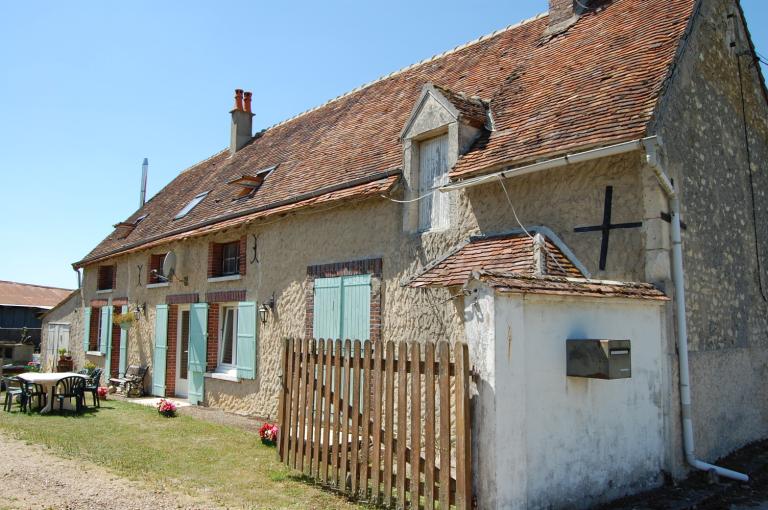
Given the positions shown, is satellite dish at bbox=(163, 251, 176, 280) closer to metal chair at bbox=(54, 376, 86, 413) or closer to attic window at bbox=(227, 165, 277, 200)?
attic window at bbox=(227, 165, 277, 200)

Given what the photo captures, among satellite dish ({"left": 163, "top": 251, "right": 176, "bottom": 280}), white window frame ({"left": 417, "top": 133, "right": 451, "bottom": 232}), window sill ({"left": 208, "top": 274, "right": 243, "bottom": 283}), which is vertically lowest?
window sill ({"left": 208, "top": 274, "right": 243, "bottom": 283})

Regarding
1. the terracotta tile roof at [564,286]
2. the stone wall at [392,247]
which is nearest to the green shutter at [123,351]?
the stone wall at [392,247]

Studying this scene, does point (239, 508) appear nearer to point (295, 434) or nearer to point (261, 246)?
point (295, 434)

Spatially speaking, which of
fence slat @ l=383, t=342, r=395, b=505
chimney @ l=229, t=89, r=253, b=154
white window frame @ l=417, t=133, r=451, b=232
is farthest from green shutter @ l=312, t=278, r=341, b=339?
chimney @ l=229, t=89, r=253, b=154

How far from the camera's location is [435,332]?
24.8 feet

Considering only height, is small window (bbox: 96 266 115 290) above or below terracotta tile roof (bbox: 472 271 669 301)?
above

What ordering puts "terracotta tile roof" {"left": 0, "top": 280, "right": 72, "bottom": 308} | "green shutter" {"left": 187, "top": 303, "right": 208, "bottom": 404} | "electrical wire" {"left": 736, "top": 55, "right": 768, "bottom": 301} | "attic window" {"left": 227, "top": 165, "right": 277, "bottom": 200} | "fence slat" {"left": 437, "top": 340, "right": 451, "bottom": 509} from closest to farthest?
"fence slat" {"left": 437, "top": 340, "right": 451, "bottom": 509}, "electrical wire" {"left": 736, "top": 55, "right": 768, "bottom": 301}, "green shutter" {"left": 187, "top": 303, "right": 208, "bottom": 404}, "attic window" {"left": 227, "top": 165, "right": 277, "bottom": 200}, "terracotta tile roof" {"left": 0, "top": 280, "right": 72, "bottom": 308}

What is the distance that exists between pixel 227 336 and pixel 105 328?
6.00m

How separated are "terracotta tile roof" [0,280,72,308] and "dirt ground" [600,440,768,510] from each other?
30270 millimetres

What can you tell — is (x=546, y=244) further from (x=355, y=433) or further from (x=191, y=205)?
(x=191, y=205)

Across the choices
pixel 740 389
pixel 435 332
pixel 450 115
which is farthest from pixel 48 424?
pixel 740 389

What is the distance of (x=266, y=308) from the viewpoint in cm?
1045

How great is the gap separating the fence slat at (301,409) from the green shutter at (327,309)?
2.57 meters

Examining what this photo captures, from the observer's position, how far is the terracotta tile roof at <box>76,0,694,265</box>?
6.68 meters
